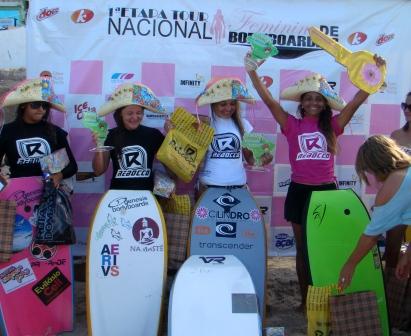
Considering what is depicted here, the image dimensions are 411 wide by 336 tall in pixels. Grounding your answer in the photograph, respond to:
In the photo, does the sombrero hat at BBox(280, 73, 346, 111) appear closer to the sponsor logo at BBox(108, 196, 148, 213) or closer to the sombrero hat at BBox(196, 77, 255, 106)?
the sombrero hat at BBox(196, 77, 255, 106)

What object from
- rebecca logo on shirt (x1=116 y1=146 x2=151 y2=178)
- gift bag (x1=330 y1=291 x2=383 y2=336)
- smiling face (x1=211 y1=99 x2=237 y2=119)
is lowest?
gift bag (x1=330 y1=291 x2=383 y2=336)

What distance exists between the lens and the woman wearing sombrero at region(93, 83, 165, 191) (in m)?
3.36

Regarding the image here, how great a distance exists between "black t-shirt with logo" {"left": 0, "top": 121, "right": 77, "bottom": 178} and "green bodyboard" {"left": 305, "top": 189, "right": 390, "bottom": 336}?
1.61 metres

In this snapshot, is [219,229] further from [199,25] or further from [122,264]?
[199,25]

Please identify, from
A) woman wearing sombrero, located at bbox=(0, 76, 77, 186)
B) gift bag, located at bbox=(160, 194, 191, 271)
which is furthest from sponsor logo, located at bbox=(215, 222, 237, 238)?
woman wearing sombrero, located at bbox=(0, 76, 77, 186)

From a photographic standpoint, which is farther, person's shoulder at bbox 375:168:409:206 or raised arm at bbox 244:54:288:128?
raised arm at bbox 244:54:288:128

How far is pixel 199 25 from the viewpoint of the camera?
12.9 ft

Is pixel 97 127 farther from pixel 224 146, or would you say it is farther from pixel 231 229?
pixel 231 229

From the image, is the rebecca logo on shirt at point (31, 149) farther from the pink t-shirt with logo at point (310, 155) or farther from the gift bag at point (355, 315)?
the gift bag at point (355, 315)

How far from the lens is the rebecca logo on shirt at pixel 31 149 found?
127 inches

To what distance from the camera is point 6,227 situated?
10.2 ft

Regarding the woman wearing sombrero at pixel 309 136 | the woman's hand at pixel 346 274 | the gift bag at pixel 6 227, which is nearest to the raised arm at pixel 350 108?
the woman wearing sombrero at pixel 309 136

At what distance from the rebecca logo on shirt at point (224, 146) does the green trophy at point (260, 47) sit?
1.79 ft

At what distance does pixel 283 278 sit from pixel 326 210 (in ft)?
3.68
